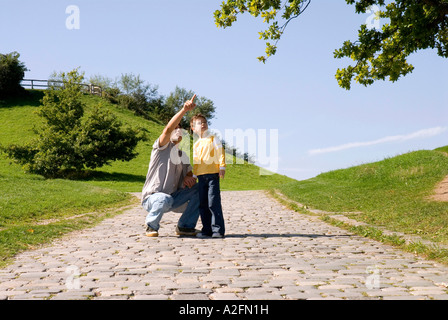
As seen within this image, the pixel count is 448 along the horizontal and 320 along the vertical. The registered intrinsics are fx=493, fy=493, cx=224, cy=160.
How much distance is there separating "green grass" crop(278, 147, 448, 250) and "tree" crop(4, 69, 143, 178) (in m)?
18.2

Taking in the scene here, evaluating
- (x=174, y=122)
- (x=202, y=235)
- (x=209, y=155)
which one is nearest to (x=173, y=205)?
(x=202, y=235)

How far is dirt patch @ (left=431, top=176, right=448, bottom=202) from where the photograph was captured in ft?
53.2

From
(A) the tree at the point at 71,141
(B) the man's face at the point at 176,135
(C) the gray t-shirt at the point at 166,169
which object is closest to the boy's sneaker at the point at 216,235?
(C) the gray t-shirt at the point at 166,169

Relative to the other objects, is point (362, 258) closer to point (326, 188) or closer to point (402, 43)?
point (402, 43)

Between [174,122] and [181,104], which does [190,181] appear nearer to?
[174,122]

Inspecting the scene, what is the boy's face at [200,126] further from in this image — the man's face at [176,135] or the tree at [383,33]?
the tree at [383,33]

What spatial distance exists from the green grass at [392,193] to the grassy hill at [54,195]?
7.40m

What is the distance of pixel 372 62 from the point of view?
57.2 feet

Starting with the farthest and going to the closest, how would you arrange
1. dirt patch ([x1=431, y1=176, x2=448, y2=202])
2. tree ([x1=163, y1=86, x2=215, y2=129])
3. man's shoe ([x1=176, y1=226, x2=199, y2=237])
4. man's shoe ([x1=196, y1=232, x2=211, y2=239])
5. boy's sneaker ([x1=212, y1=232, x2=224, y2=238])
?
tree ([x1=163, y1=86, x2=215, y2=129]) < dirt patch ([x1=431, y1=176, x2=448, y2=202]) < man's shoe ([x1=176, y1=226, x2=199, y2=237]) < man's shoe ([x1=196, y1=232, x2=211, y2=239]) < boy's sneaker ([x1=212, y1=232, x2=224, y2=238])

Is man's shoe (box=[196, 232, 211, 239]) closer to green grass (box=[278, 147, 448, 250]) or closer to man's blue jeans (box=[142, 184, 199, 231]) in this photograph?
man's blue jeans (box=[142, 184, 199, 231])

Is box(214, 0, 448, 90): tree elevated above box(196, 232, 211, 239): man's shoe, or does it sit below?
above

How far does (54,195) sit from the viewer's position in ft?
64.6

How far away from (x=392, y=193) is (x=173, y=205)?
12723mm

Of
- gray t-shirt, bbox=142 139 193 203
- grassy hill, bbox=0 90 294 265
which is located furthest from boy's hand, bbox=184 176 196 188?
grassy hill, bbox=0 90 294 265
